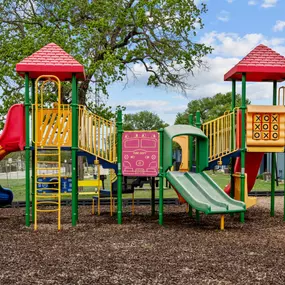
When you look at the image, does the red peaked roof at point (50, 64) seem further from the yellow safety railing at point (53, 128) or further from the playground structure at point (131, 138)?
the yellow safety railing at point (53, 128)

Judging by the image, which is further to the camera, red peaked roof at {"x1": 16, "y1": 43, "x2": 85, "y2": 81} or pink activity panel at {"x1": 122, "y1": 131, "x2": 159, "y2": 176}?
pink activity panel at {"x1": 122, "y1": 131, "x2": 159, "y2": 176}

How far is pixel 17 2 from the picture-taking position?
20297 mm

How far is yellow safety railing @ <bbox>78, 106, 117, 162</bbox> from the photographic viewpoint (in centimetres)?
1077

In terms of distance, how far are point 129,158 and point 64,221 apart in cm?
242

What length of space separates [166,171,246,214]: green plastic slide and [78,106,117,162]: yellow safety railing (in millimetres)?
1728

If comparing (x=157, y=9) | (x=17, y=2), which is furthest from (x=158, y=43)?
(x=17, y=2)

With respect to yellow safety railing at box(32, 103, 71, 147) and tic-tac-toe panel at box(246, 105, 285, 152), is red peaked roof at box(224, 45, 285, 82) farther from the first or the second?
yellow safety railing at box(32, 103, 71, 147)

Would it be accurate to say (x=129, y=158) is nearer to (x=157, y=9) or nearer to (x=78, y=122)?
(x=78, y=122)

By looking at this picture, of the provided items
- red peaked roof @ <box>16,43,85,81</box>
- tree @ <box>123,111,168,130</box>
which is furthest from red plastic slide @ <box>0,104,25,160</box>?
tree @ <box>123,111,168,130</box>

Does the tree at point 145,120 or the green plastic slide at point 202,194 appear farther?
the tree at point 145,120

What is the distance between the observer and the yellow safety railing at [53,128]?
401 inches

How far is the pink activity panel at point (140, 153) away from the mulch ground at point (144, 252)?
1343 mm

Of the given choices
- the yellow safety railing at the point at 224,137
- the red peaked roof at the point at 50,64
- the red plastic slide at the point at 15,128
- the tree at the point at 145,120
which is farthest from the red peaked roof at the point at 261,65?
the tree at the point at 145,120

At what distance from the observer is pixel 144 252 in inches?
290
